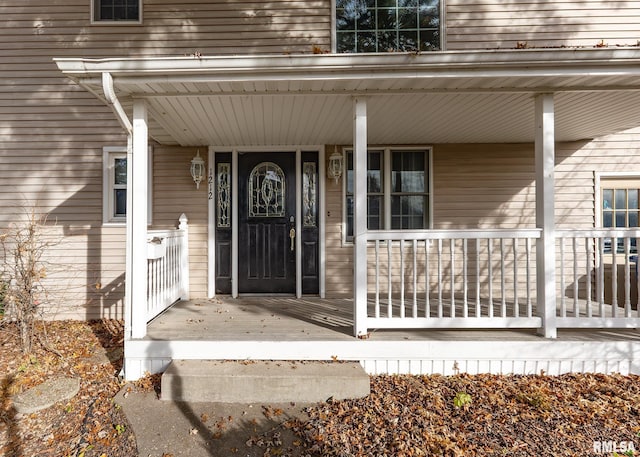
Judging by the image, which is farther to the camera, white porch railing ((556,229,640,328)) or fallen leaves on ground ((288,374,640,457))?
white porch railing ((556,229,640,328))

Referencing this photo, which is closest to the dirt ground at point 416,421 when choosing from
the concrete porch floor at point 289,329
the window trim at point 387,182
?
the concrete porch floor at point 289,329

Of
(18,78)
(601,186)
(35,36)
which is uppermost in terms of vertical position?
(35,36)

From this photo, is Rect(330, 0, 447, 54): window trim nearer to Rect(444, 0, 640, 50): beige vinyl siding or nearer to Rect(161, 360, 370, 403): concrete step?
Rect(444, 0, 640, 50): beige vinyl siding

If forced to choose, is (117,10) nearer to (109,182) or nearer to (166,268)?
(109,182)

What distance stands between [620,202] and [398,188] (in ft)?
10.9

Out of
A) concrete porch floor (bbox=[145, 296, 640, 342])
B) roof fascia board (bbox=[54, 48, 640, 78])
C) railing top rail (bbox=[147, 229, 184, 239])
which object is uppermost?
roof fascia board (bbox=[54, 48, 640, 78])

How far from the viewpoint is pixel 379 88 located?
11.4ft

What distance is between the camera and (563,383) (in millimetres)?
3211

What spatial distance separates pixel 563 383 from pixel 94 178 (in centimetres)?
607

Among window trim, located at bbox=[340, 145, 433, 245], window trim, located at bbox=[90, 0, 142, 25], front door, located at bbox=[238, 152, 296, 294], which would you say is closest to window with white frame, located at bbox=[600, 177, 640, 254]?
window trim, located at bbox=[340, 145, 433, 245]

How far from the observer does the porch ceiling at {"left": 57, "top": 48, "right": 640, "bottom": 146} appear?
3109mm

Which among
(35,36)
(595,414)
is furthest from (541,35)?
(35,36)

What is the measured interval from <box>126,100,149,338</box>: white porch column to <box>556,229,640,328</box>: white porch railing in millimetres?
3902

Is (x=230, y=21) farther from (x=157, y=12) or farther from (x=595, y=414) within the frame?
(x=595, y=414)
